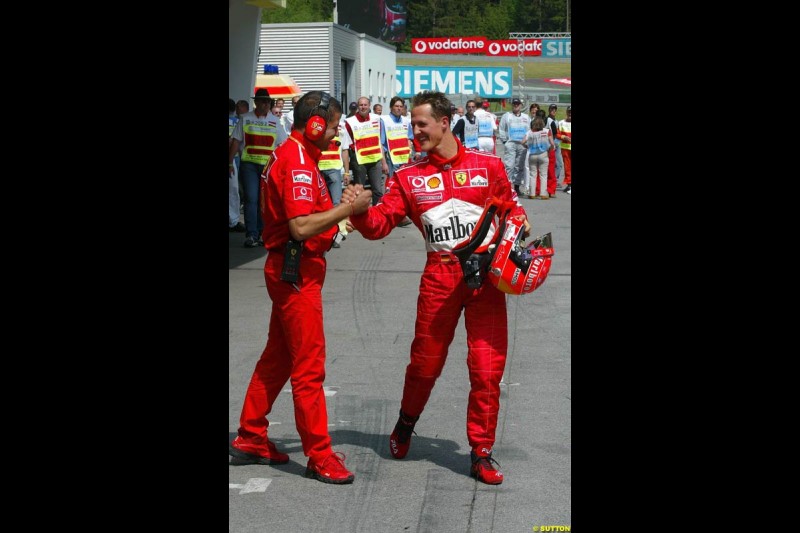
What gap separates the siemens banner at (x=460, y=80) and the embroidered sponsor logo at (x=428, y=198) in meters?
56.3

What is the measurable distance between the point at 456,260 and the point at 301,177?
93cm

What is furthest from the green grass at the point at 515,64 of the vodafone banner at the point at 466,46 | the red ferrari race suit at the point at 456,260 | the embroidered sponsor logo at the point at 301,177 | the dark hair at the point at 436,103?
the embroidered sponsor logo at the point at 301,177

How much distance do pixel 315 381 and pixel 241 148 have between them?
10.0 m

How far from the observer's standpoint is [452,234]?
5602 millimetres

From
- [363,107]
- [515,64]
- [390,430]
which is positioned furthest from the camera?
[515,64]

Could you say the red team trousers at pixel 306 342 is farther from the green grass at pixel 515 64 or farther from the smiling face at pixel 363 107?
the green grass at pixel 515 64

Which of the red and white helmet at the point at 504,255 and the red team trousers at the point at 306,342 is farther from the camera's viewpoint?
the red team trousers at the point at 306,342

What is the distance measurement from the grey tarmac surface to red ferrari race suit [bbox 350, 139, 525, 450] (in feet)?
1.37

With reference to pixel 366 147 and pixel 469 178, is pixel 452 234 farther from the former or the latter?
pixel 366 147

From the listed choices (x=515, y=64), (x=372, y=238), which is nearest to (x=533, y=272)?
(x=372, y=238)

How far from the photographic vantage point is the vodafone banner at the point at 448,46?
89938mm
